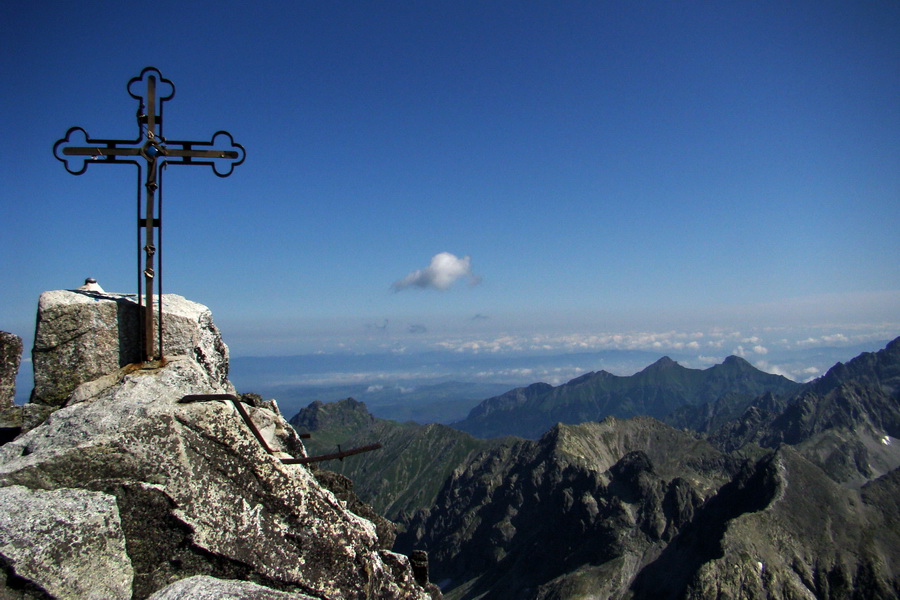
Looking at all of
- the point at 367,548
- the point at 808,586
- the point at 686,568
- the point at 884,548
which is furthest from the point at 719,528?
the point at 367,548

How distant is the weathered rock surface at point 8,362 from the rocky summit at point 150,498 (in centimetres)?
87

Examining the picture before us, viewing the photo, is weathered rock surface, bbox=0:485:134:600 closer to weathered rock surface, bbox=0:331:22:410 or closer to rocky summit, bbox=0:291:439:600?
rocky summit, bbox=0:291:439:600

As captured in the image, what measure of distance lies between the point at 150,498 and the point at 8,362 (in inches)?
176

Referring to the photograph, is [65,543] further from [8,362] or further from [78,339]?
[8,362]

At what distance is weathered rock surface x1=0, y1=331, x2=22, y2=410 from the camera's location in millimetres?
9414

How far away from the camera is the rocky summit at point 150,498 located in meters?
6.52

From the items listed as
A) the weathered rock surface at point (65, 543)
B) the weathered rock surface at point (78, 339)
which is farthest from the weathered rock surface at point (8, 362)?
the weathered rock surface at point (65, 543)

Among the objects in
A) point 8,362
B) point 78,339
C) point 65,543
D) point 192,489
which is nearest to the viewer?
point 65,543

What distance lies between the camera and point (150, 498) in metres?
7.20

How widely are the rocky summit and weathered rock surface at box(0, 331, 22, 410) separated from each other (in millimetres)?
866

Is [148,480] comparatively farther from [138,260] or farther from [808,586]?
[808,586]

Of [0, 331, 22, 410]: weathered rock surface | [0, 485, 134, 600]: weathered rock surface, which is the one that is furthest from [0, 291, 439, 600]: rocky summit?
[0, 331, 22, 410]: weathered rock surface

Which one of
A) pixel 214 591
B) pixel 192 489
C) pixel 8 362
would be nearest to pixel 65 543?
pixel 192 489

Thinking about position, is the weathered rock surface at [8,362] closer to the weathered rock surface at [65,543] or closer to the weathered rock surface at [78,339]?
the weathered rock surface at [78,339]
